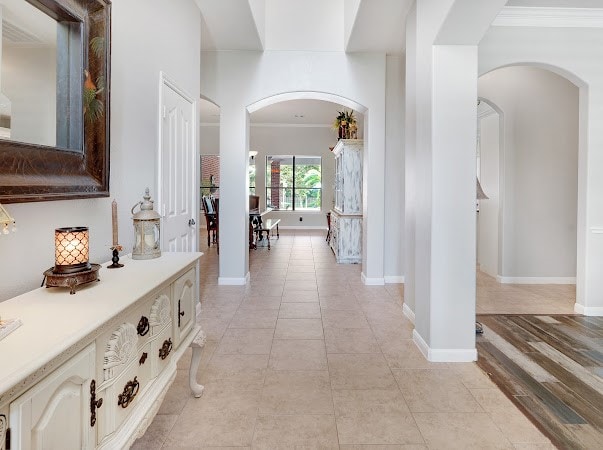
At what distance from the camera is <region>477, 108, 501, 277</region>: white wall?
5.38m

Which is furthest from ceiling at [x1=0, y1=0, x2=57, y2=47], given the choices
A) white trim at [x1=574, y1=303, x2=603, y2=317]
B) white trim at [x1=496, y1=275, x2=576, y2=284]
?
white trim at [x1=496, y1=275, x2=576, y2=284]

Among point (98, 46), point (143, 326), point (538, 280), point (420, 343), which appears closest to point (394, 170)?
point (538, 280)

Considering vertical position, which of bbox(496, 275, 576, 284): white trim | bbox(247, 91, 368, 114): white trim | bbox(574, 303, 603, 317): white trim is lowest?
bbox(574, 303, 603, 317): white trim

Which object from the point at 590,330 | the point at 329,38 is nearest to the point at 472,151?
the point at 590,330

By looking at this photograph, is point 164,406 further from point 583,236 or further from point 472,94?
point 583,236

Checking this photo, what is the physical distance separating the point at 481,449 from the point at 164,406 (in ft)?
5.51

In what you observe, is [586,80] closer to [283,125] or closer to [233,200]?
[233,200]

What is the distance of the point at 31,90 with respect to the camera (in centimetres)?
144

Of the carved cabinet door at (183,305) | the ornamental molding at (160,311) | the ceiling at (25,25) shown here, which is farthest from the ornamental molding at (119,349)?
the ceiling at (25,25)

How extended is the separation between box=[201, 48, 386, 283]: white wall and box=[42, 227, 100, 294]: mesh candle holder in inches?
147

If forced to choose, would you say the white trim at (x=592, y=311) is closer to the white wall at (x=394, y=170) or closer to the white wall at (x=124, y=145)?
Answer: the white wall at (x=394, y=170)

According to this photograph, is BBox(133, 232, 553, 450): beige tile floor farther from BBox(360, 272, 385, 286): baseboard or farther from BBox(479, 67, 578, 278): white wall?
BBox(479, 67, 578, 278): white wall

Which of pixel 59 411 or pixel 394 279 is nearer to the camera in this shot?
pixel 59 411

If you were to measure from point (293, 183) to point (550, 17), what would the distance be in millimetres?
9226
